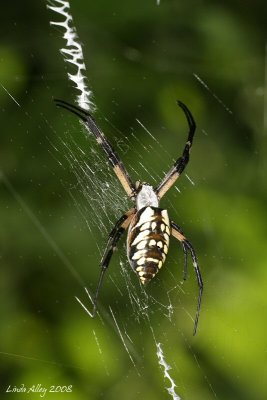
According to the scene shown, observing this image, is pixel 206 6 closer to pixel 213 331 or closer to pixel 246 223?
pixel 246 223

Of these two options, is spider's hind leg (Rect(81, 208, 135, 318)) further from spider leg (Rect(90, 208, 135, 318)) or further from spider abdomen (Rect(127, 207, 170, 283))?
spider abdomen (Rect(127, 207, 170, 283))

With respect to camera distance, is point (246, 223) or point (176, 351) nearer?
point (176, 351)

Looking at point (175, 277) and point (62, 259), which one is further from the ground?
point (175, 277)

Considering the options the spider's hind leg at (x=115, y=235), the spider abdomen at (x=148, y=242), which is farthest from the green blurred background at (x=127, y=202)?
the spider abdomen at (x=148, y=242)

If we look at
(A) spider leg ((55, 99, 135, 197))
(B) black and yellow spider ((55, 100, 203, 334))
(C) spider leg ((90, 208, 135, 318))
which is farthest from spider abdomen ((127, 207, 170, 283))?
(A) spider leg ((55, 99, 135, 197))

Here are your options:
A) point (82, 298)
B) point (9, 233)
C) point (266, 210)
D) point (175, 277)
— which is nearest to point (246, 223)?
point (266, 210)

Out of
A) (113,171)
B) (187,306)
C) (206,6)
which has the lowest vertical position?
(187,306)

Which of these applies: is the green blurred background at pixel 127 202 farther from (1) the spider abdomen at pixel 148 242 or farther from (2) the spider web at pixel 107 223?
(1) the spider abdomen at pixel 148 242
